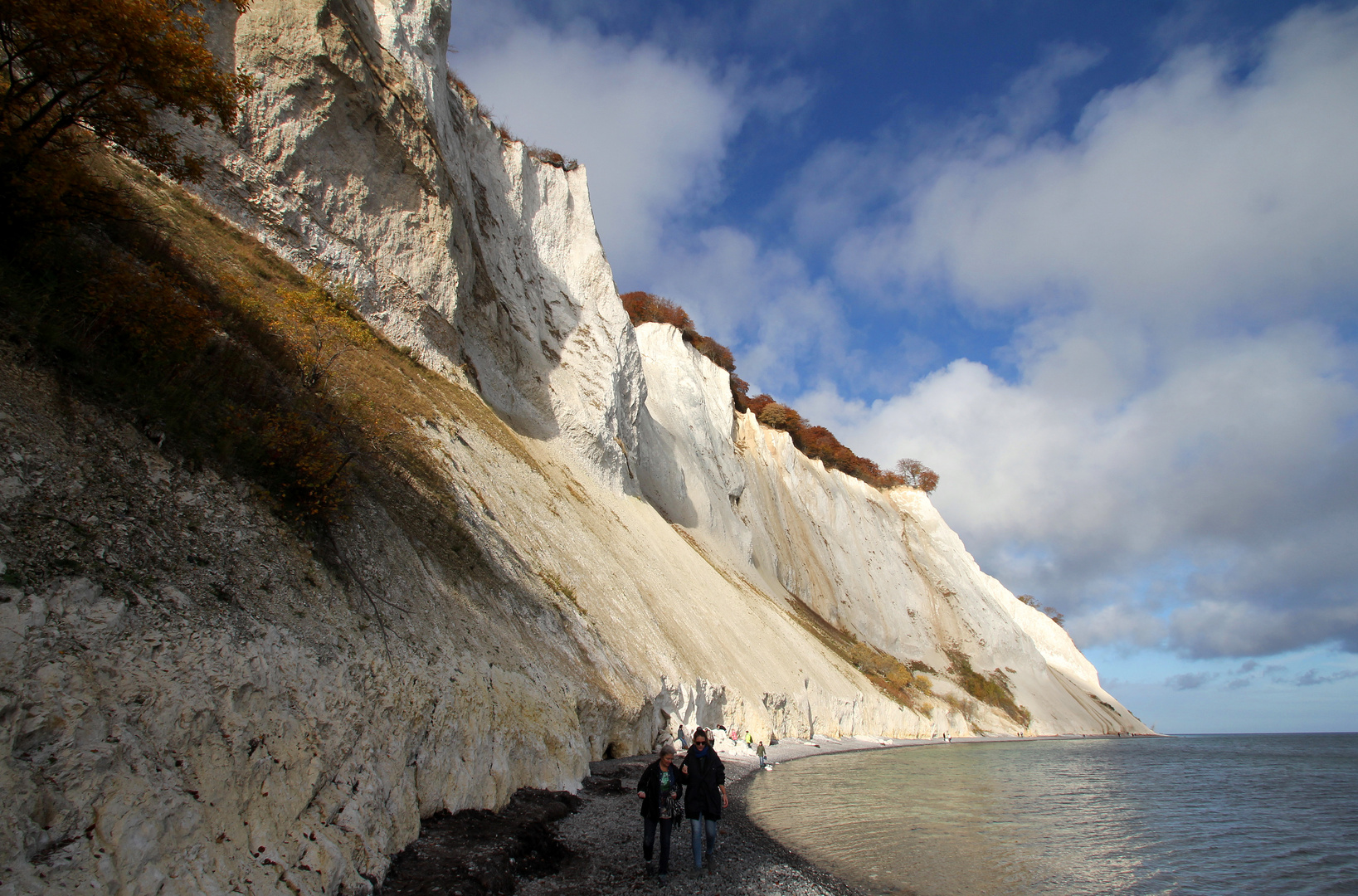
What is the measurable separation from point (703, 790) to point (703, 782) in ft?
0.32

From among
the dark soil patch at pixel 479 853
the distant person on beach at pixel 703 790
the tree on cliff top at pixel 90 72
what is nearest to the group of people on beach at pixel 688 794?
the distant person on beach at pixel 703 790

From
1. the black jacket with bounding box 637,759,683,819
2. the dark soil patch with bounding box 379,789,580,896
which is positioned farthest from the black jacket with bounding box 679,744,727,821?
the dark soil patch with bounding box 379,789,580,896

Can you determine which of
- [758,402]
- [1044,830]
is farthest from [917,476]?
[1044,830]

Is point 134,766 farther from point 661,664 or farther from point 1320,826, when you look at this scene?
point 1320,826

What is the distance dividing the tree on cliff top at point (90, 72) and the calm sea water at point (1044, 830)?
12851 millimetres

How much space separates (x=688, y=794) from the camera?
24.4ft

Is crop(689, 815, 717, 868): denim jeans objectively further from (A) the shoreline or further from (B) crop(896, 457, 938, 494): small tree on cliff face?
(B) crop(896, 457, 938, 494): small tree on cliff face

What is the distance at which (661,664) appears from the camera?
1656cm

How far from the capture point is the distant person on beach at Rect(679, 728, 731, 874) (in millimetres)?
7238

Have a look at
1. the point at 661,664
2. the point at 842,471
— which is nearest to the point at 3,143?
the point at 661,664

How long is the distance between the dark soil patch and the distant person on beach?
1.45 meters

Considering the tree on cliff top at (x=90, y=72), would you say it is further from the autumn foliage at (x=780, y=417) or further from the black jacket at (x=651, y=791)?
the autumn foliage at (x=780, y=417)

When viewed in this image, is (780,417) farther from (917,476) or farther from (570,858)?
(570,858)

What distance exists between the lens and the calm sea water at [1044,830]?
10172 mm
